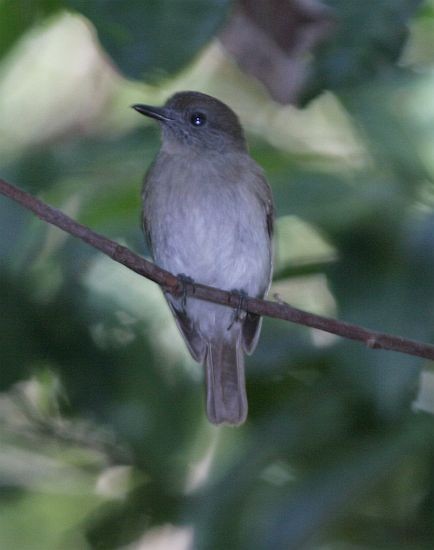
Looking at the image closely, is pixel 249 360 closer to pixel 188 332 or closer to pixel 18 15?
pixel 188 332

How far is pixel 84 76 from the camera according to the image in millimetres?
5328

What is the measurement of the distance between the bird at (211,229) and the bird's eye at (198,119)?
4.3 inches

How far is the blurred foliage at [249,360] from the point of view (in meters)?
3.38

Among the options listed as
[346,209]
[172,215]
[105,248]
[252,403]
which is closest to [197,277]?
[172,215]

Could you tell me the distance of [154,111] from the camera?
4.23 metres

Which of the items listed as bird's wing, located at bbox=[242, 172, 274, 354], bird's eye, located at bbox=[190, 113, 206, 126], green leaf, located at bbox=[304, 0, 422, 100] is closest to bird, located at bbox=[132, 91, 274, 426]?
bird's wing, located at bbox=[242, 172, 274, 354]

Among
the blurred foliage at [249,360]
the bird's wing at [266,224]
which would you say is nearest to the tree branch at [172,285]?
the blurred foliage at [249,360]

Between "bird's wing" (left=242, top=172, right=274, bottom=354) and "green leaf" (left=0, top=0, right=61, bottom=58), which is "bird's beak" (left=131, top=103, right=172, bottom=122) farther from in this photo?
"green leaf" (left=0, top=0, right=61, bottom=58)

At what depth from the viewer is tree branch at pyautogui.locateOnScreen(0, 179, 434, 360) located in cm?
251

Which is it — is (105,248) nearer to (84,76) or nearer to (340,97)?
(340,97)

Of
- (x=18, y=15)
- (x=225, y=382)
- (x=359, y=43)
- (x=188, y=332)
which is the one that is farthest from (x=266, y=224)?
(x=18, y=15)

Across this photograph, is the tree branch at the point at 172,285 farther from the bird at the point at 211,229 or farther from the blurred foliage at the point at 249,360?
the bird at the point at 211,229

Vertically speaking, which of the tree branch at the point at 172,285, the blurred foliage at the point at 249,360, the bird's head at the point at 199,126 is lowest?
the tree branch at the point at 172,285

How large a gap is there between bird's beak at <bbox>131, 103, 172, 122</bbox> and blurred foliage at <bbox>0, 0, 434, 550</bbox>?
0.07 meters
